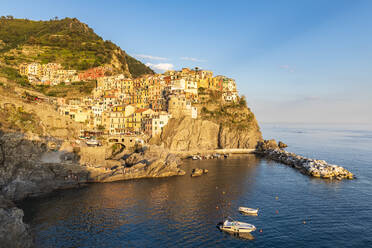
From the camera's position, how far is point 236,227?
110 ft

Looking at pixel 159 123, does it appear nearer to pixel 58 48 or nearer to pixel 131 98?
pixel 131 98

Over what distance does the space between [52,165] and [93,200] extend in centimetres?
1612

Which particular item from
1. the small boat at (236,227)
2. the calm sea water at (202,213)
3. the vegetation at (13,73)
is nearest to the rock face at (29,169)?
the calm sea water at (202,213)

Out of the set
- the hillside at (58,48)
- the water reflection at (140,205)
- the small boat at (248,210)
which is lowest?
the water reflection at (140,205)

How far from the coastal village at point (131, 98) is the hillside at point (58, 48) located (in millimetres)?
10972

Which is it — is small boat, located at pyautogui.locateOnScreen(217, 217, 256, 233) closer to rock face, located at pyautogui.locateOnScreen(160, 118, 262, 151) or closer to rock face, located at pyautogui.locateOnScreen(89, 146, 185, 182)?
rock face, located at pyautogui.locateOnScreen(89, 146, 185, 182)

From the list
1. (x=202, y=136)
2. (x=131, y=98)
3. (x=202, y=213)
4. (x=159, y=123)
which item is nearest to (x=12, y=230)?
(x=202, y=213)

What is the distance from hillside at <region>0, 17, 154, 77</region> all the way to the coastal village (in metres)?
11.0

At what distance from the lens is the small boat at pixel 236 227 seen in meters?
33.5

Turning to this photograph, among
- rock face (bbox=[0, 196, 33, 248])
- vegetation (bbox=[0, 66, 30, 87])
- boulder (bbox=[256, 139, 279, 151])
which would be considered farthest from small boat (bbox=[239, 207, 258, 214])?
vegetation (bbox=[0, 66, 30, 87])

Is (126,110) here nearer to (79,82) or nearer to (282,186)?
(79,82)

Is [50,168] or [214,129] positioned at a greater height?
[214,129]

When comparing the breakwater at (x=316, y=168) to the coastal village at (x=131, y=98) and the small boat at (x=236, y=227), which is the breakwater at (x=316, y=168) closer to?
the coastal village at (x=131, y=98)

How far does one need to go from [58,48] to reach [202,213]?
5828 inches
